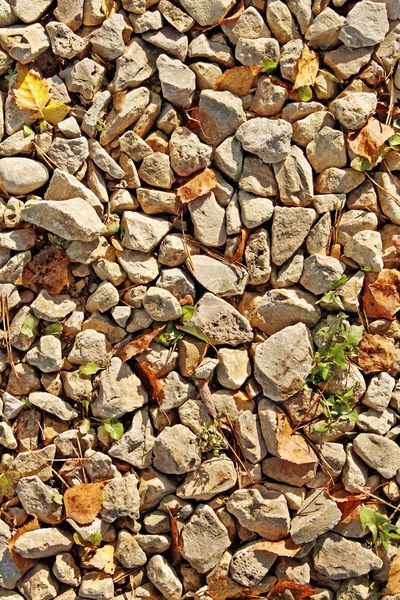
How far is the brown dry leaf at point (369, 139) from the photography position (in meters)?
2.47

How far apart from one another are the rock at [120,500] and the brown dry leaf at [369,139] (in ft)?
4.83

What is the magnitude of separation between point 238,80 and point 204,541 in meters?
1.70

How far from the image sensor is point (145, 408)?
8.05ft

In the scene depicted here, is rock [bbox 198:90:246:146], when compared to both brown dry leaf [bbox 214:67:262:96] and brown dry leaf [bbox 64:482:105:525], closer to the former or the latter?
brown dry leaf [bbox 214:67:262:96]

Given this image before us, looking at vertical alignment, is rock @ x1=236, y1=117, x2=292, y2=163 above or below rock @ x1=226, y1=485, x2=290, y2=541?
above

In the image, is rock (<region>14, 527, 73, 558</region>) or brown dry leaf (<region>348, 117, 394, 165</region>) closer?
rock (<region>14, 527, 73, 558</region>)

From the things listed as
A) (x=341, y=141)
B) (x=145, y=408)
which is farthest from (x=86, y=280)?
(x=341, y=141)

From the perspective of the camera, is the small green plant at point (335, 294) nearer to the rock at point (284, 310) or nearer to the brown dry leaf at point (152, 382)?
the rock at point (284, 310)

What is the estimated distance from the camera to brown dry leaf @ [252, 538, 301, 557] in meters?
2.35

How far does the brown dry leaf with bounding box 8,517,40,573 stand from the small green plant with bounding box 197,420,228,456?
0.66 m

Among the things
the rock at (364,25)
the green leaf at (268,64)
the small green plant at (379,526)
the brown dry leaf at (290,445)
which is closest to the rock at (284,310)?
the brown dry leaf at (290,445)

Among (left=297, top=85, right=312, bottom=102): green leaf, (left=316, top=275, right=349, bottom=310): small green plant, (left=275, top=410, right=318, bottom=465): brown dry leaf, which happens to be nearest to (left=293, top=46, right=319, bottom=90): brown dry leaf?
(left=297, top=85, right=312, bottom=102): green leaf

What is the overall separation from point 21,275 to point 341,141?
129 cm

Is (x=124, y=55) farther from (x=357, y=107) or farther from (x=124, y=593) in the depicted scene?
(x=124, y=593)
